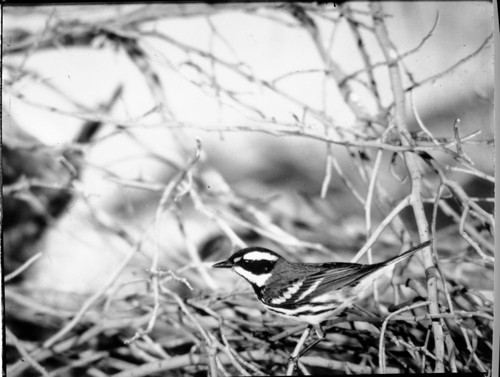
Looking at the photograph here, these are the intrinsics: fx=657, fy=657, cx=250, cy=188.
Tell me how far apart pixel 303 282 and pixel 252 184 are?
19.9 inches

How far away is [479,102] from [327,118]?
48 cm

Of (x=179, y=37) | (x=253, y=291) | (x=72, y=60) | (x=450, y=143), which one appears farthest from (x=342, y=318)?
(x=72, y=60)

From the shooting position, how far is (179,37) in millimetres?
2061

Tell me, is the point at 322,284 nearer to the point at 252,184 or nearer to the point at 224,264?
the point at 224,264

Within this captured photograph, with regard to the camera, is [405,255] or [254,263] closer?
[405,255]

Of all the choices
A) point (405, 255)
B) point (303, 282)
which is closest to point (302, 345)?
point (303, 282)

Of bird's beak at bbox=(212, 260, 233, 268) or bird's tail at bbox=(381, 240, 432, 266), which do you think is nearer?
bird's tail at bbox=(381, 240, 432, 266)

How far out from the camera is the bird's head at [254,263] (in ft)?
5.97

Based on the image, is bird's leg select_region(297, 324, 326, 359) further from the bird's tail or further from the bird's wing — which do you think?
the bird's tail

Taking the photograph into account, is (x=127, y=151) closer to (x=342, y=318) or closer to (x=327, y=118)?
(x=327, y=118)

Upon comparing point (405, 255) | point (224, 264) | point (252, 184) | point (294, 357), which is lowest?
point (294, 357)

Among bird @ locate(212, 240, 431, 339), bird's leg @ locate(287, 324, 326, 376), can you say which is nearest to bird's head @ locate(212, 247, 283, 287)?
bird @ locate(212, 240, 431, 339)

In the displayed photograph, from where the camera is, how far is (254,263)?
1.83m

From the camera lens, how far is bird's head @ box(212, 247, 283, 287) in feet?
5.97
